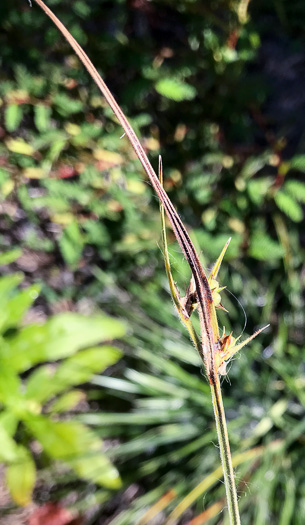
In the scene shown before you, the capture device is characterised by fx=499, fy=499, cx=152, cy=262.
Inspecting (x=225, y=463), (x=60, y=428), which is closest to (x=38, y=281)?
(x=60, y=428)

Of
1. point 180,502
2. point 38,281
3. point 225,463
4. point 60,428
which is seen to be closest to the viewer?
point 225,463

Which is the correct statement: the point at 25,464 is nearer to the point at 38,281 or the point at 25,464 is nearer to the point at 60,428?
the point at 60,428

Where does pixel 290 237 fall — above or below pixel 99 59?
below

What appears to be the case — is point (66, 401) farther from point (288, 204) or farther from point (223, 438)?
point (223, 438)

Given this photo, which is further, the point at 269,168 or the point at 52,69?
the point at 269,168

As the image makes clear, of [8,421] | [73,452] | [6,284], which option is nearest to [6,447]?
[8,421]

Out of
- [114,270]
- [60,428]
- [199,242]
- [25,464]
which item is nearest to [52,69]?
[199,242]

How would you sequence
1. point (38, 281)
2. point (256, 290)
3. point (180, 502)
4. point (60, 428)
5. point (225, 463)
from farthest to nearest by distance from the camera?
point (38, 281), point (256, 290), point (60, 428), point (180, 502), point (225, 463)

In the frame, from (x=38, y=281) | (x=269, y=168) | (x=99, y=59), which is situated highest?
(x=99, y=59)
